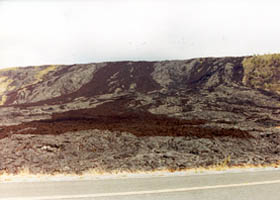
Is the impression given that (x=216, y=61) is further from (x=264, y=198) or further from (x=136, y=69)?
(x=264, y=198)

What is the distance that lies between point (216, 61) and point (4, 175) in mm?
77287

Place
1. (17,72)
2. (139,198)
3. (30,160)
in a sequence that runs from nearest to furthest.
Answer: (139,198), (30,160), (17,72)

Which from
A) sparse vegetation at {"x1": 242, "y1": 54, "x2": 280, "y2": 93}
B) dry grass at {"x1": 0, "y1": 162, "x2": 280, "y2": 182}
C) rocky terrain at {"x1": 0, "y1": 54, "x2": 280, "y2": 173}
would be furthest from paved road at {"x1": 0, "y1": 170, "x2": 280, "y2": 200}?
sparse vegetation at {"x1": 242, "y1": 54, "x2": 280, "y2": 93}

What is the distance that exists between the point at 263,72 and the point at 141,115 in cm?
4453

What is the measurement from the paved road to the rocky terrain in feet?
7.81

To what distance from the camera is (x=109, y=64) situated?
85.2 m

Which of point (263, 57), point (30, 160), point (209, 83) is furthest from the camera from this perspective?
point (263, 57)

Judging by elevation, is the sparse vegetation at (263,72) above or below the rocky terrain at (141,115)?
above

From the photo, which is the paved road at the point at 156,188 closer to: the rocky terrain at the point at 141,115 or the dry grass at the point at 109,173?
the dry grass at the point at 109,173

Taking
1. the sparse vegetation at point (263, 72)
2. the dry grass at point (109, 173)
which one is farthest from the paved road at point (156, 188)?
the sparse vegetation at point (263, 72)

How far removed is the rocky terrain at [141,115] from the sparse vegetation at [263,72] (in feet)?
0.81

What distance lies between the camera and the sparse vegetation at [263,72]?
59028 mm

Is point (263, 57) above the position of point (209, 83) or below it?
above

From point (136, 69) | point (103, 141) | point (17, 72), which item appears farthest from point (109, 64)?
point (103, 141)
